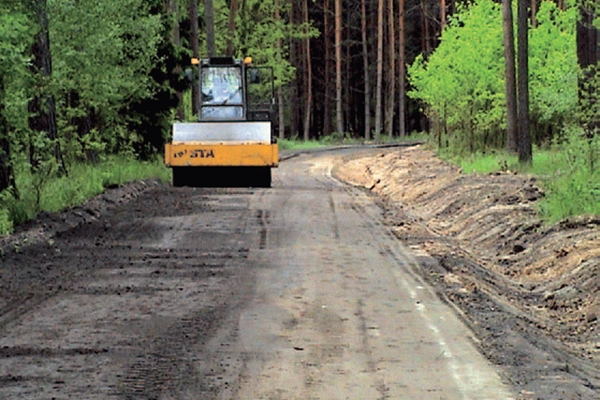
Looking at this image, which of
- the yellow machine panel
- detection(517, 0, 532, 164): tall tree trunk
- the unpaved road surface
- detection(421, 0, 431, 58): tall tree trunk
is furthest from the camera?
detection(421, 0, 431, 58): tall tree trunk

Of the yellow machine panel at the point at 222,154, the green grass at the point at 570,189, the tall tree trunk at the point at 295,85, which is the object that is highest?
the tall tree trunk at the point at 295,85

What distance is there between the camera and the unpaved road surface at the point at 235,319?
7.45 metres

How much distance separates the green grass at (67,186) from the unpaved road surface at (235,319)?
1.60 feet

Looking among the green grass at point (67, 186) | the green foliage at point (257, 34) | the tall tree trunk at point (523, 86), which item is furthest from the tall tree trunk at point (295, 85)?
the tall tree trunk at point (523, 86)

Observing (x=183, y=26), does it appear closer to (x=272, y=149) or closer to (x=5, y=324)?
(x=272, y=149)

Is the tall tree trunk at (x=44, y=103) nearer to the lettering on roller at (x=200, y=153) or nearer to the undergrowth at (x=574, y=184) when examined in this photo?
the lettering on roller at (x=200, y=153)

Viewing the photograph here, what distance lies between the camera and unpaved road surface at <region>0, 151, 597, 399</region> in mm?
7453

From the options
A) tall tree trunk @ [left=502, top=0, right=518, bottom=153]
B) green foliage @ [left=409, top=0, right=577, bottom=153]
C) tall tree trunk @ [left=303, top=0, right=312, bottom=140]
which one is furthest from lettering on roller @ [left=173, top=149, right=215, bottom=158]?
tall tree trunk @ [left=303, top=0, right=312, bottom=140]

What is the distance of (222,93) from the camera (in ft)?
98.7

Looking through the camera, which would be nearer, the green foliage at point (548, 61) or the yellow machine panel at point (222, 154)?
the yellow machine panel at point (222, 154)

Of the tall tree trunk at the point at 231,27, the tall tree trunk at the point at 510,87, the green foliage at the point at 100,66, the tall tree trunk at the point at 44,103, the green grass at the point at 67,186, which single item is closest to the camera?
the green grass at the point at 67,186

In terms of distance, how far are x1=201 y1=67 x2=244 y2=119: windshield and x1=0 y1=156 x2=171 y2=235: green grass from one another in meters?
2.37

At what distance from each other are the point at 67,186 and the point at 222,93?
33.2 feet

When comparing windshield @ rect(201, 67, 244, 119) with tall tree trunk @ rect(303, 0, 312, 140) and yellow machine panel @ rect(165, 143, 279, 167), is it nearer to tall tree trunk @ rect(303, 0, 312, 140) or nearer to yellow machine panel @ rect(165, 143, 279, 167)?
yellow machine panel @ rect(165, 143, 279, 167)
